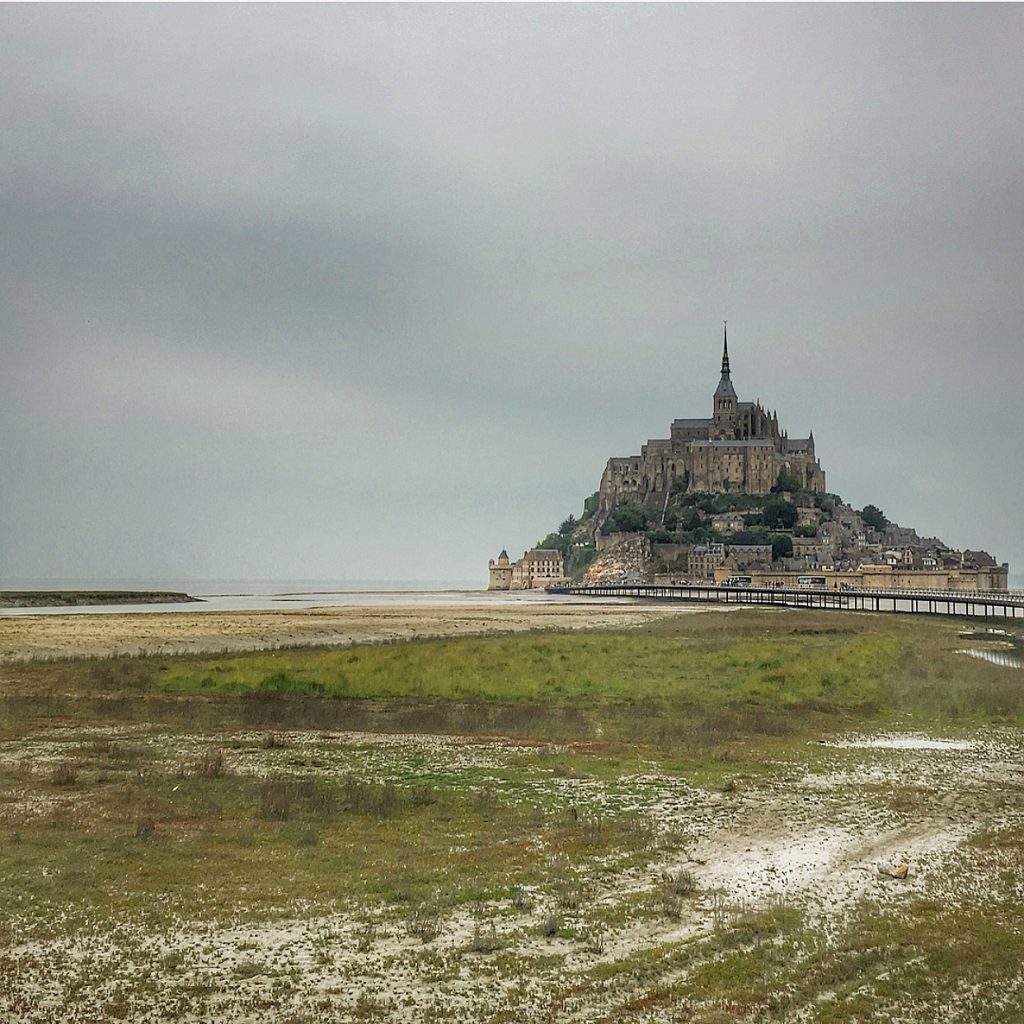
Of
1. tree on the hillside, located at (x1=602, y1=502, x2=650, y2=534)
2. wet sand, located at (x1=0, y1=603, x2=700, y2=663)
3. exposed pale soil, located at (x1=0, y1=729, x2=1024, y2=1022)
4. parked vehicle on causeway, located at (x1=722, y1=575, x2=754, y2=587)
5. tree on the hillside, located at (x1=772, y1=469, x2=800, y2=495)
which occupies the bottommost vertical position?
exposed pale soil, located at (x1=0, y1=729, x2=1024, y2=1022)

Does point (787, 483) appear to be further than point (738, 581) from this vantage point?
Yes

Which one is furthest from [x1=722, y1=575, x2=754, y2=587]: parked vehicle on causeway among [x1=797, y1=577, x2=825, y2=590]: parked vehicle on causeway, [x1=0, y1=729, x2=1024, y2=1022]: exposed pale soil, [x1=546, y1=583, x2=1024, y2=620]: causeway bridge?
[x1=0, y1=729, x2=1024, y2=1022]: exposed pale soil

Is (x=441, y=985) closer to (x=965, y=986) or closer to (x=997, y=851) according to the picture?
(x=965, y=986)

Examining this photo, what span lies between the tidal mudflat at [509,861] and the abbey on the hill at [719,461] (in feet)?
502

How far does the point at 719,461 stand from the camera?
17425 centimetres

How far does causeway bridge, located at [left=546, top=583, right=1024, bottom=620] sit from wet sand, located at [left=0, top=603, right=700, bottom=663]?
2501 centimetres

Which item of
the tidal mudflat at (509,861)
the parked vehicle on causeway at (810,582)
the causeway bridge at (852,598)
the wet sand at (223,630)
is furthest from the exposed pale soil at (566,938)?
the parked vehicle on causeway at (810,582)

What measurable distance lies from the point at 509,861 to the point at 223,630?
39.9m

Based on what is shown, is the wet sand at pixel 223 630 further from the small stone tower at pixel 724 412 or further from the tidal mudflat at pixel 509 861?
the small stone tower at pixel 724 412

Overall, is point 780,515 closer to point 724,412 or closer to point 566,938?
point 724,412

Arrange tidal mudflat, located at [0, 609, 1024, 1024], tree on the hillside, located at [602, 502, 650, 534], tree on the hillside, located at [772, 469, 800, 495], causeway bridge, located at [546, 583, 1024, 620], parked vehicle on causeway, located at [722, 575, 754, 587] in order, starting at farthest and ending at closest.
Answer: tree on the hillside, located at [602, 502, 650, 534]
tree on the hillside, located at [772, 469, 800, 495]
parked vehicle on causeway, located at [722, 575, 754, 587]
causeway bridge, located at [546, 583, 1024, 620]
tidal mudflat, located at [0, 609, 1024, 1024]

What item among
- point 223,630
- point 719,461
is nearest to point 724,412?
point 719,461

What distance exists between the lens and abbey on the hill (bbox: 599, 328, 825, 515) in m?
173

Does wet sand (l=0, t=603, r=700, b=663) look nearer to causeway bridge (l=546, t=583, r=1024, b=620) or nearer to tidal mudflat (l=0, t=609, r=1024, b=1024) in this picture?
tidal mudflat (l=0, t=609, r=1024, b=1024)
